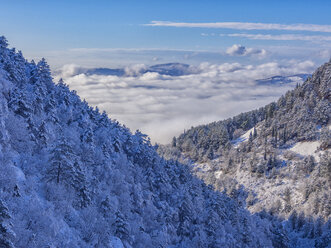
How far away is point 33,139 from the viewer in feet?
147

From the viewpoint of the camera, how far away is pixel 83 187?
42312 mm

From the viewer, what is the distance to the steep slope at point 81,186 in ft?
100

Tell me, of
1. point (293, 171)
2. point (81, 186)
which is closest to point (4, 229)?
point (81, 186)

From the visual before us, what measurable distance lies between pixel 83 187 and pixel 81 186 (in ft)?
1.03

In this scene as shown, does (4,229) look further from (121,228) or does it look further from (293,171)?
(293,171)

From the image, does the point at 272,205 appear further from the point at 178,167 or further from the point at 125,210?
the point at 125,210

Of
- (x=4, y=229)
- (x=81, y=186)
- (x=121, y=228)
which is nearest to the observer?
(x=4, y=229)

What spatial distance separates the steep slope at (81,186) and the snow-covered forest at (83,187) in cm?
14

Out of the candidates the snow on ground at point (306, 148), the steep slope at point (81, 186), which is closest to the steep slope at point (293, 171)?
the snow on ground at point (306, 148)

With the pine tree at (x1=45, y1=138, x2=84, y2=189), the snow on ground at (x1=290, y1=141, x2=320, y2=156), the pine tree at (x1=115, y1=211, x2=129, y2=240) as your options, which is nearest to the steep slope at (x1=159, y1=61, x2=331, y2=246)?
the snow on ground at (x1=290, y1=141, x2=320, y2=156)

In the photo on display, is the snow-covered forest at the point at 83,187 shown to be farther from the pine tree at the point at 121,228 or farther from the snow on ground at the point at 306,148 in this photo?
the snow on ground at the point at 306,148

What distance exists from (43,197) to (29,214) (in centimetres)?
711

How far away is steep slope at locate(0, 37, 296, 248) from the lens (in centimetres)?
3059

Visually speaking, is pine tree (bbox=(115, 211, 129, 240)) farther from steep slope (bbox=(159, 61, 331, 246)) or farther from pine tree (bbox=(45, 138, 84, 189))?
steep slope (bbox=(159, 61, 331, 246))
